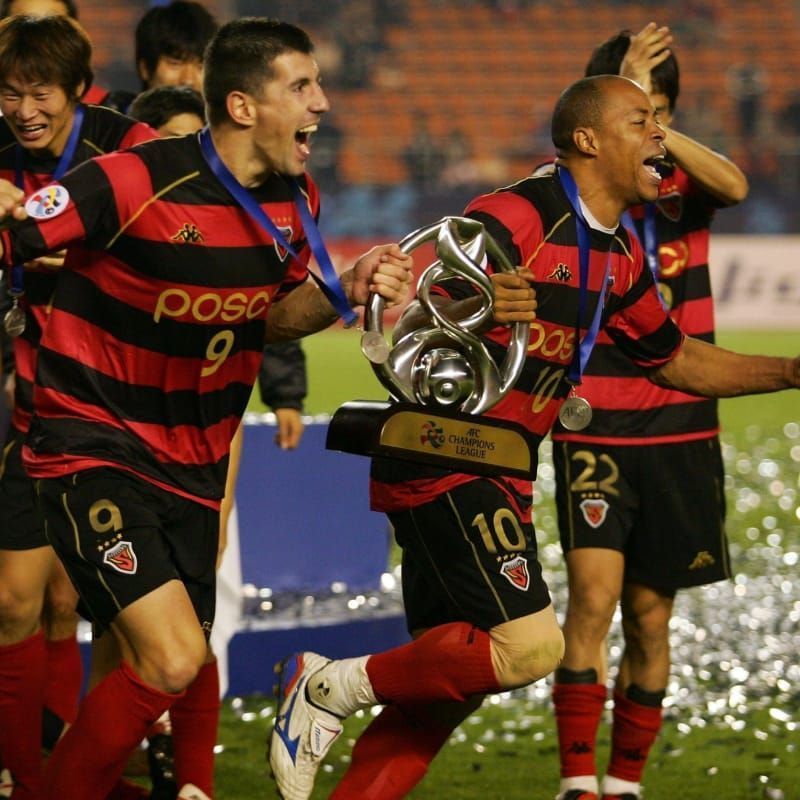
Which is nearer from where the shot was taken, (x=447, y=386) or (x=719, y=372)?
(x=447, y=386)

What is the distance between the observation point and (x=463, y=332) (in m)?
3.80

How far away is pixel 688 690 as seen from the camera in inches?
240

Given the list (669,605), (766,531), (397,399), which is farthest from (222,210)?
(766,531)

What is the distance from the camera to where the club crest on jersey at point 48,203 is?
3.51m

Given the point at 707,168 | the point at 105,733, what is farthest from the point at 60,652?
the point at 707,168

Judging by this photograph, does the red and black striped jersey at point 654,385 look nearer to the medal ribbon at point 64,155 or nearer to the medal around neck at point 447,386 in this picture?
the medal around neck at point 447,386

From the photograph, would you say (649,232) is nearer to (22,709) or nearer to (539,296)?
(539,296)

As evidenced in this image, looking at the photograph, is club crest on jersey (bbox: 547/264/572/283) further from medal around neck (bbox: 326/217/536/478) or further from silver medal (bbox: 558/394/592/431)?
silver medal (bbox: 558/394/592/431)

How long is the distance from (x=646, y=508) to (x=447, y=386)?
1.22 meters

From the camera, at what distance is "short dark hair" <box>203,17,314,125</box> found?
12.3ft

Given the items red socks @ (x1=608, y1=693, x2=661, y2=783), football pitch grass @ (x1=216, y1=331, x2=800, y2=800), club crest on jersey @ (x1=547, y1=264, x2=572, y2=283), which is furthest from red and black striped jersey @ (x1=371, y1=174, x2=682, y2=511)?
football pitch grass @ (x1=216, y1=331, x2=800, y2=800)

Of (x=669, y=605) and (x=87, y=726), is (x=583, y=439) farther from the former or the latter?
(x=87, y=726)

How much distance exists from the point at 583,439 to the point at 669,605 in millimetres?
548

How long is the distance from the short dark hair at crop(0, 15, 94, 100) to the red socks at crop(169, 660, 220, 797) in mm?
1508
